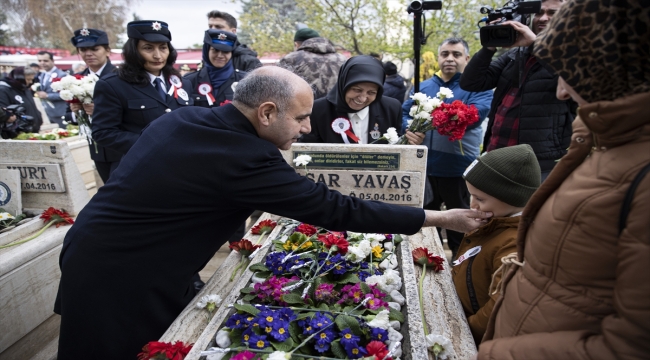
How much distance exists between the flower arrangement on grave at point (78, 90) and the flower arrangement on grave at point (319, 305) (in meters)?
2.41

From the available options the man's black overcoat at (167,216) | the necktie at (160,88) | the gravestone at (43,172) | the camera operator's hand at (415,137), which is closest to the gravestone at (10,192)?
the gravestone at (43,172)

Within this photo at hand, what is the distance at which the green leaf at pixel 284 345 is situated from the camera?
4.94 feet

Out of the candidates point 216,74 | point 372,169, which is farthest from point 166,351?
point 216,74

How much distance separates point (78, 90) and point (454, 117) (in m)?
3.06

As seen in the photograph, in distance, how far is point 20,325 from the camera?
279 cm

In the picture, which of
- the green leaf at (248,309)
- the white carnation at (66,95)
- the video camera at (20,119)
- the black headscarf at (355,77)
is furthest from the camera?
the video camera at (20,119)

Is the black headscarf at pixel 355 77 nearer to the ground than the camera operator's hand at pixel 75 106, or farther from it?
farther from it

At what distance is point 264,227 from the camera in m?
2.81

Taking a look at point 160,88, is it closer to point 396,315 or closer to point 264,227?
point 264,227

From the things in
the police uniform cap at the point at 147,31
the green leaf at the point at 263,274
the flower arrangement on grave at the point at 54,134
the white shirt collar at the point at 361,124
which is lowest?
the green leaf at the point at 263,274

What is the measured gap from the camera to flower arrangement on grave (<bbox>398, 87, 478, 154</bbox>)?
279cm

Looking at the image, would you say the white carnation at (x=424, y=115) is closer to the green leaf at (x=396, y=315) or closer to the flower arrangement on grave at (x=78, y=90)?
the green leaf at (x=396, y=315)

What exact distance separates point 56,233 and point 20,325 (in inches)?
24.6

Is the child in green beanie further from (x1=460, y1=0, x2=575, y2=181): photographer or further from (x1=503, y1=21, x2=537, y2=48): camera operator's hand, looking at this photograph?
(x1=503, y1=21, x2=537, y2=48): camera operator's hand
